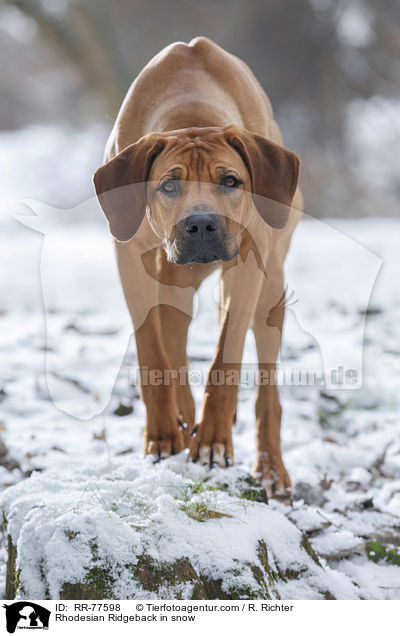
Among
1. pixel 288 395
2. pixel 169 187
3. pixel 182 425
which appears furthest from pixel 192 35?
pixel 182 425

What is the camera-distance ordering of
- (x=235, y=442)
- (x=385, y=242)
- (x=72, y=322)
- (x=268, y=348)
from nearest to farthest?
(x=268, y=348) < (x=235, y=442) < (x=72, y=322) < (x=385, y=242)

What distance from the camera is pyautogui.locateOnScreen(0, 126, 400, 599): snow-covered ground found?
2529 mm

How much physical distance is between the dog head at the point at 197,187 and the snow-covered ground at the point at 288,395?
0.86 metres

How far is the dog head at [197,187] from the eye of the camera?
2127 mm

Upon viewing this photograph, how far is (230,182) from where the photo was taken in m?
2.21

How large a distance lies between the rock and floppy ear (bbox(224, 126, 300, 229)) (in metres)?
1.02

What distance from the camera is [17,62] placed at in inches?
311

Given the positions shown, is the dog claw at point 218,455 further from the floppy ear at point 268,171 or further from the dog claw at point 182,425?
the floppy ear at point 268,171

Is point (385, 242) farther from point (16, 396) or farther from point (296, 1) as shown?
point (16, 396)

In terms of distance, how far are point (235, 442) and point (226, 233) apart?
1414 mm

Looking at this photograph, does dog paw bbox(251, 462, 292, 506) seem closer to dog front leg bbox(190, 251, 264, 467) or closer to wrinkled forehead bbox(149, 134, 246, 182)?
dog front leg bbox(190, 251, 264, 467)

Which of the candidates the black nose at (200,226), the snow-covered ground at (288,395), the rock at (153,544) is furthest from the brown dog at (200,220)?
the rock at (153,544)

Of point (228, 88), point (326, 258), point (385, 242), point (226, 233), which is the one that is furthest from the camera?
point (385, 242)
